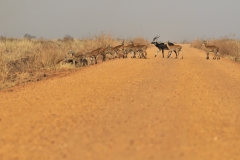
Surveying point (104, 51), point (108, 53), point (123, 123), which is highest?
point (123, 123)

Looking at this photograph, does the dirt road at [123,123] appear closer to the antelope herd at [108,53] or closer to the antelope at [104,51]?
the antelope herd at [108,53]

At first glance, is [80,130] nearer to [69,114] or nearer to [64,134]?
[64,134]

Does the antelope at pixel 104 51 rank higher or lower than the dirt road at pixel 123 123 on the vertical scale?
lower

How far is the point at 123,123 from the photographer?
6.23 meters

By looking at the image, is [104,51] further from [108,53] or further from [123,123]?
[123,123]

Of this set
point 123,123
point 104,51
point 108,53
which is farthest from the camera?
point 108,53

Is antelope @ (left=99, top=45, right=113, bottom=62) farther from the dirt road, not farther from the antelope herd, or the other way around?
the dirt road

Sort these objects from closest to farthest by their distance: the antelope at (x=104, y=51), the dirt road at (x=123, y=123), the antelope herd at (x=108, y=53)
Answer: the dirt road at (x=123, y=123)
the antelope herd at (x=108, y=53)
the antelope at (x=104, y=51)

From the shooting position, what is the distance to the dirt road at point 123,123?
5.04m

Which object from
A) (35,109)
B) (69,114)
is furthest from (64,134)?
(35,109)

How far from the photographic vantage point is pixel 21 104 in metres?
8.45

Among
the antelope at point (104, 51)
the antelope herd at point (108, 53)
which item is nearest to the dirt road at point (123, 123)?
the antelope herd at point (108, 53)

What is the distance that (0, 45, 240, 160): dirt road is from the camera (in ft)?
16.5

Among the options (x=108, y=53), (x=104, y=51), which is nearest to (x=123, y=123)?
(x=104, y=51)
